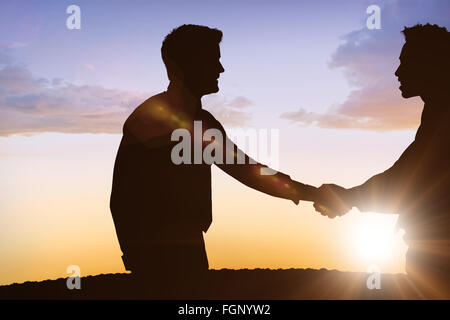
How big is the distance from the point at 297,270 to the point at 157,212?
5218mm

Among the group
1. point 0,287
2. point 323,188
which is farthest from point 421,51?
point 0,287

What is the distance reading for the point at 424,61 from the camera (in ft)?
30.3

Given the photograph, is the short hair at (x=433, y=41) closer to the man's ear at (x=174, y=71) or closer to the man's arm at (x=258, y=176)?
the man's arm at (x=258, y=176)

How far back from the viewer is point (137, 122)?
8.33 m

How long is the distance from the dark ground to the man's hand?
4.60 feet

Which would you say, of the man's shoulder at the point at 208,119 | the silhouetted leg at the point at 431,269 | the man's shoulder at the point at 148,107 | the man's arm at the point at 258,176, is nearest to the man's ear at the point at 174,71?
the man's shoulder at the point at 148,107

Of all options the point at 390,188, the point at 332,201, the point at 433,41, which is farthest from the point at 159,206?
the point at 433,41

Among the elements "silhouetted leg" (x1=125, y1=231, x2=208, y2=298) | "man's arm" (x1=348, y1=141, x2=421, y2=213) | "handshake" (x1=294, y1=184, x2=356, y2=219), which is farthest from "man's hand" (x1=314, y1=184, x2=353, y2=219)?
"silhouetted leg" (x1=125, y1=231, x2=208, y2=298)

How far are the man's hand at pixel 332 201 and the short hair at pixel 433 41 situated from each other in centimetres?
Answer: 297

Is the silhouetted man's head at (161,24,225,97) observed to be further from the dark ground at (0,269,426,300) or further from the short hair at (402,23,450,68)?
the short hair at (402,23,450,68)

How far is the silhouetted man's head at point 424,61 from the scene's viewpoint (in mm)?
9078
